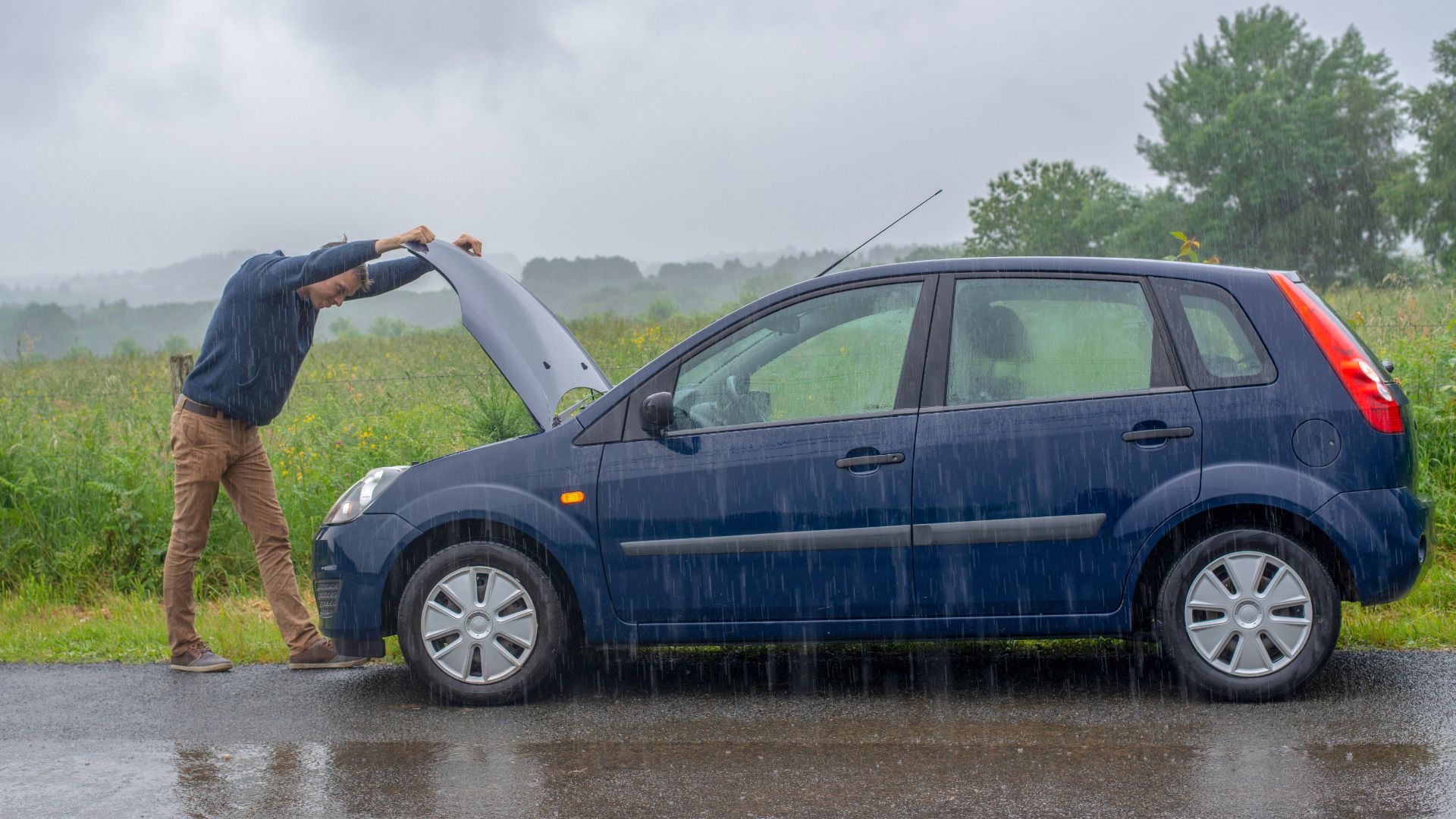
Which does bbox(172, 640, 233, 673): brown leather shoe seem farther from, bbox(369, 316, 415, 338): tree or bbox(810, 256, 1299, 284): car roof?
bbox(369, 316, 415, 338): tree

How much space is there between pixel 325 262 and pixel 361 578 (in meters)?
1.40

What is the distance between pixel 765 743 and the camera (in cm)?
436

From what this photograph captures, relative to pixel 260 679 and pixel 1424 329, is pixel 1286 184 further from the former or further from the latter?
pixel 260 679

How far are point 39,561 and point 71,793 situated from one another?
14.4 feet

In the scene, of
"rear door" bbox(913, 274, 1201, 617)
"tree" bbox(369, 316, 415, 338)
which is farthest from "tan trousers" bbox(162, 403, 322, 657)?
"tree" bbox(369, 316, 415, 338)

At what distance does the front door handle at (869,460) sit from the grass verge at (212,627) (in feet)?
4.68

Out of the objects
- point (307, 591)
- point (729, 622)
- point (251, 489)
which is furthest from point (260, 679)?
point (729, 622)

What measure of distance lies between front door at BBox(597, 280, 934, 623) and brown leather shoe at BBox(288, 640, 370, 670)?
172 centimetres

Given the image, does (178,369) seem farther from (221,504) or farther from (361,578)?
(361,578)

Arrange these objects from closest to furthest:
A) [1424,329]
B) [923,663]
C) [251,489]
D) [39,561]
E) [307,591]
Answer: [923,663] → [251,489] → [307,591] → [39,561] → [1424,329]

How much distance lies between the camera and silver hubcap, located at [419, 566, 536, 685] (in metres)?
4.98

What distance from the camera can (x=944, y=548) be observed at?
4.67 metres

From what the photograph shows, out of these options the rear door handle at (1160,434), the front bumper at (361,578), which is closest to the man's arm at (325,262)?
the front bumper at (361,578)

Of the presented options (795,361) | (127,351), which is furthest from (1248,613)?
(127,351)
